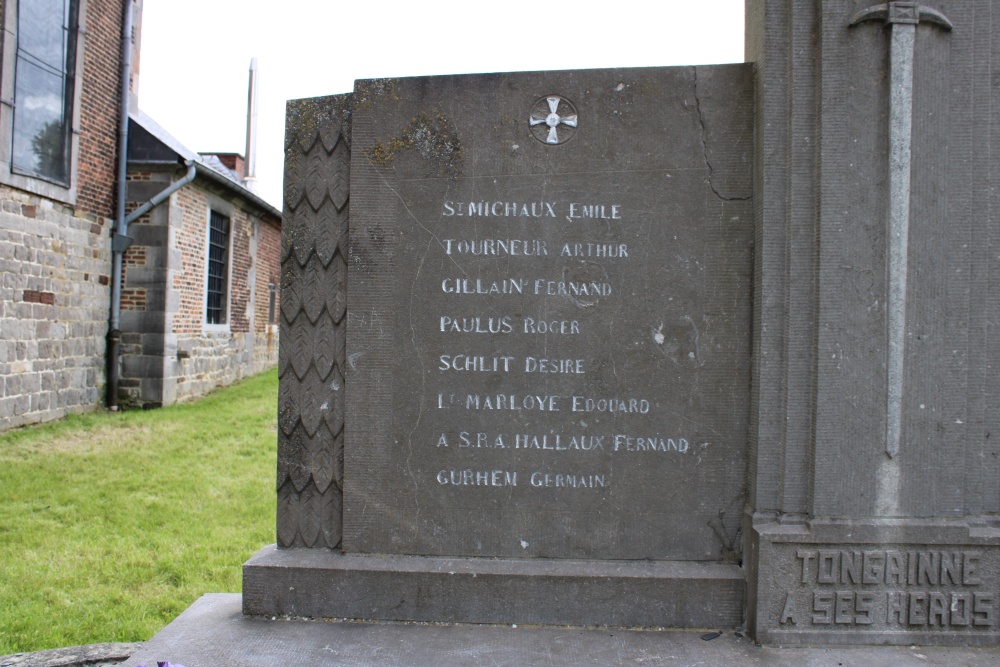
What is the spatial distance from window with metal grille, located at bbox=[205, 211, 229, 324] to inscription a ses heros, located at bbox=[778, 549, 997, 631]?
13.2 metres

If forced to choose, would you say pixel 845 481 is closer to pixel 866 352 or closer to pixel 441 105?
pixel 866 352

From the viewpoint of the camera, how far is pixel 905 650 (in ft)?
9.66

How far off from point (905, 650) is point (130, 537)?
17.3 feet

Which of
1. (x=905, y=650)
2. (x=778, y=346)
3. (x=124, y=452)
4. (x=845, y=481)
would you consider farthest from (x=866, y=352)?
(x=124, y=452)

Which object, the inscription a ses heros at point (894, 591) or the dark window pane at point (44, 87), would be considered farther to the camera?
the dark window pane at point (44, 87)

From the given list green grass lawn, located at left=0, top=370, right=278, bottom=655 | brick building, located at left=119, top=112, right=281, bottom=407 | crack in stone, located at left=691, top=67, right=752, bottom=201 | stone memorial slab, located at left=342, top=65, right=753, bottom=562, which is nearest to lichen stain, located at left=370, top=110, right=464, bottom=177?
stone memorial slab, located at left=342, top=65, right=753, bottom=562

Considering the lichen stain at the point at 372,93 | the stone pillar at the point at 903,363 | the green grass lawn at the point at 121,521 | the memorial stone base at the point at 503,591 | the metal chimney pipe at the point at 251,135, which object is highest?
the metal chimney pipe at the point at 251,135

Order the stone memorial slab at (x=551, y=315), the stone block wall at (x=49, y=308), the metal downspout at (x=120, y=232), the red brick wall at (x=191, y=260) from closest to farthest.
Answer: the stone memorial slab at (x=551, y=315) → the stone block wall at (x=49, y=308) → the metal downspout at (x=120, y=232) → the red brick wall at (x=191, y=260)

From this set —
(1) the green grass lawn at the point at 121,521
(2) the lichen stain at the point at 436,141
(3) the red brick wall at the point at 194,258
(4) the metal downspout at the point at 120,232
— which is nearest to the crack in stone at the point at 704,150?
→ (2) the lichen stain at the point at 436,141

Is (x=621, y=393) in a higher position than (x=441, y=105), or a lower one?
lower

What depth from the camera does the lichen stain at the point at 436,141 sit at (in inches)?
134

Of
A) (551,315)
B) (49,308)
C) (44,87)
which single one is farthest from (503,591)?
(44,87)

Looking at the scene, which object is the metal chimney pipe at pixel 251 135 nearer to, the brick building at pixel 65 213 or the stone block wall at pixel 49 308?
the brick building at pixel 65 213

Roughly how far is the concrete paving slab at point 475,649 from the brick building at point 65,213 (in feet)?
26.8
